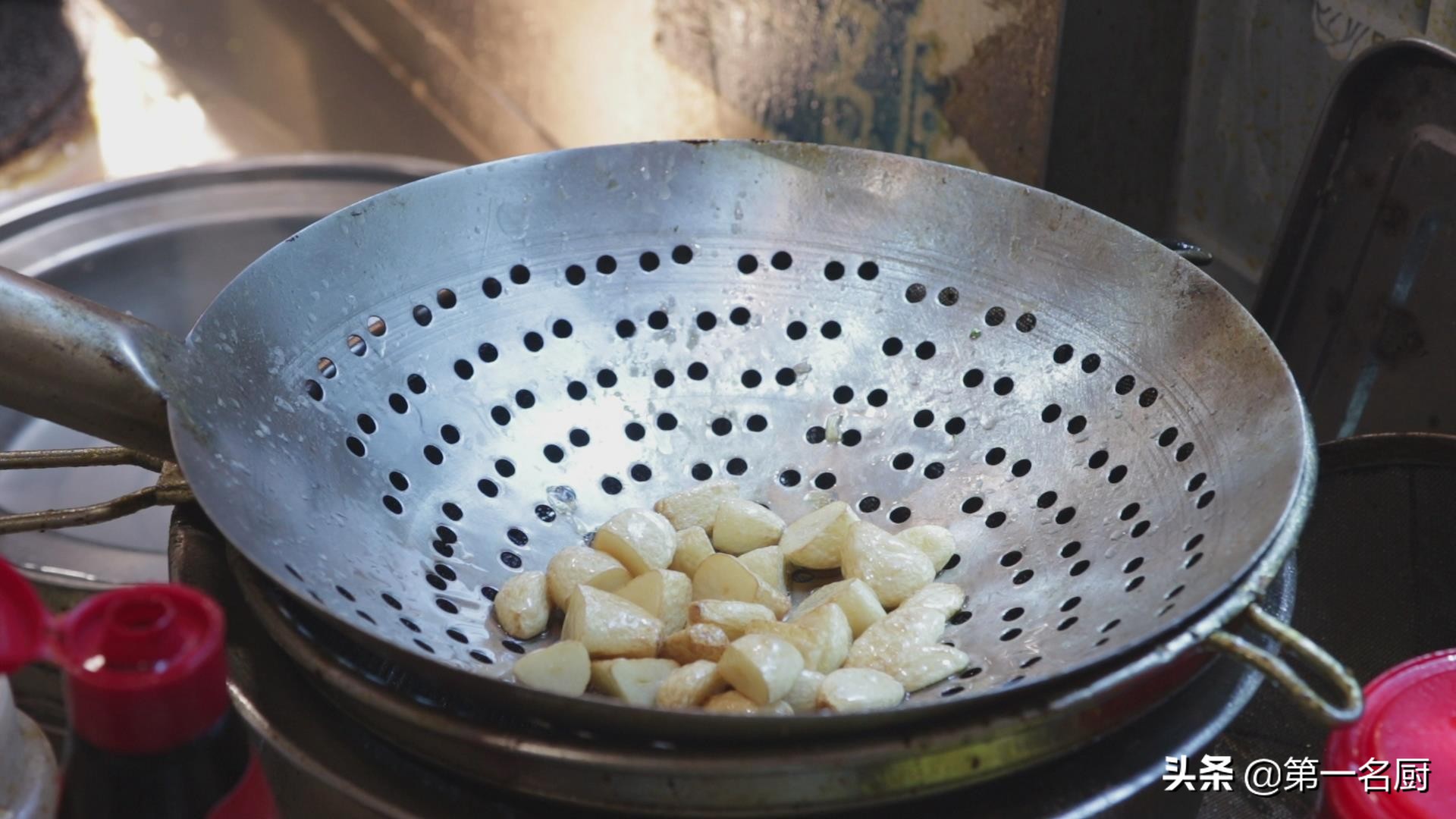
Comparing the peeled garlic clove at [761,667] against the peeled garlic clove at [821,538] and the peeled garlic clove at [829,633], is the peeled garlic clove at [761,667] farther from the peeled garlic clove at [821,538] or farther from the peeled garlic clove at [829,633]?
the peeled garlic clove at [821,538]

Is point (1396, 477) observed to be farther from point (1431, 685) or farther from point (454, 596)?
point (454, 596)

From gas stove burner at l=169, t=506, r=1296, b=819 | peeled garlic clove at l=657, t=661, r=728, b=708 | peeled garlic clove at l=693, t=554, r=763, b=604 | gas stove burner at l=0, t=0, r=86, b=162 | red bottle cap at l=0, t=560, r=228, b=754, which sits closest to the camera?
red bottle cap at l=0, t=560, r=228, b=754

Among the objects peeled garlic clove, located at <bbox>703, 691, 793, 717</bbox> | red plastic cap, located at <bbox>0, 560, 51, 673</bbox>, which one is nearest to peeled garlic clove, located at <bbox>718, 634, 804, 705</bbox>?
peeled garlic clove, located at <bbox>703, 691, 793, 717</bbox>

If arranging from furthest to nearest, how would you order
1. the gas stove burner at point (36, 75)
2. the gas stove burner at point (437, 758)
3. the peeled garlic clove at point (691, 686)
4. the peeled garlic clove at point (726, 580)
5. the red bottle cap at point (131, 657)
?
the gas stove burner at point (36, 75), the peeled garlic clove at point (726, 580), the peeled garlic clove at point (691, 686), the gas stove burner at point (437, 758), the red bottle cap at point (131, 657)

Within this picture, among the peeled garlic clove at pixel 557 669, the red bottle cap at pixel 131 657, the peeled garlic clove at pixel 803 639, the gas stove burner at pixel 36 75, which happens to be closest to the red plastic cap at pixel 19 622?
the red bottle cap at pixel 131 657

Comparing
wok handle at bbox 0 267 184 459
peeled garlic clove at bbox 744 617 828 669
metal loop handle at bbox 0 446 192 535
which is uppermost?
wok handle at bbox 0 267 184 459

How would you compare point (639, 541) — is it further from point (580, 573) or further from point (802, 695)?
point (802, 695)

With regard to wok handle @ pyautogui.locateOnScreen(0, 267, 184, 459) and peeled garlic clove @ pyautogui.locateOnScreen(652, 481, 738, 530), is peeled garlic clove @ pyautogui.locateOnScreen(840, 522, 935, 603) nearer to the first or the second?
peeled garlic clove @ pyautogui.locateOnScreen(652, 481, 738, 530)
